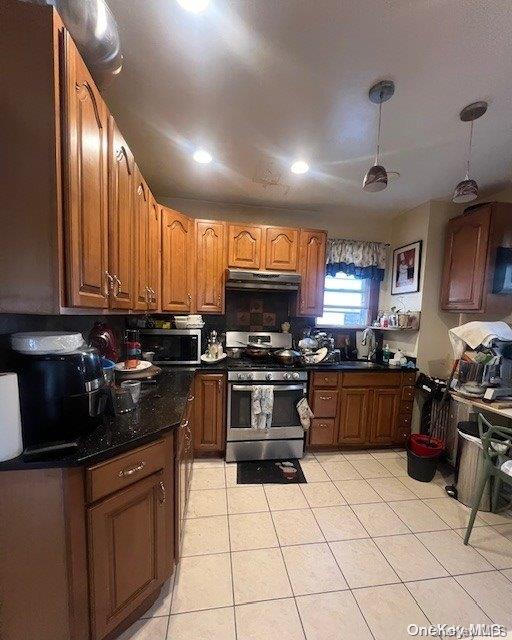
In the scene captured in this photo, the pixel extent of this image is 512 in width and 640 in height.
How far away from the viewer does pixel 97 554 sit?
1.00 meters

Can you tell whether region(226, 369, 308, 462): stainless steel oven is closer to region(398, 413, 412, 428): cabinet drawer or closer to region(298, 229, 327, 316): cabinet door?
region(298, 229, 327, 316): cabinet door

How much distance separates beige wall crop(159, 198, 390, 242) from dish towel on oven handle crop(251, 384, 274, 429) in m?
1.84

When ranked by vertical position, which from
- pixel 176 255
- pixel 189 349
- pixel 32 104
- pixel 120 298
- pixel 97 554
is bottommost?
pixel 97 554

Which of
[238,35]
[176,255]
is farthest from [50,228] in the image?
[176,255]

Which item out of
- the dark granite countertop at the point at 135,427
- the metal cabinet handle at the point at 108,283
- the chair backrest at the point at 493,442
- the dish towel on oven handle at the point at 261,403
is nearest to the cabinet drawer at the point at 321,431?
the dish towel on oven handle at the point at 261,403

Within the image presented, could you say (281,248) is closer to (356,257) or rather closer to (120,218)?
(356,257)

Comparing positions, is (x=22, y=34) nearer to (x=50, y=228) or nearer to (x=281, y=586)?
(x=50, y=228)

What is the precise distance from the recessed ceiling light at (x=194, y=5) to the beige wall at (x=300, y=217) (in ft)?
6.40

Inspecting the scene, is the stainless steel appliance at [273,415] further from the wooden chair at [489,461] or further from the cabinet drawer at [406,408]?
the wooden chair at [489,461]

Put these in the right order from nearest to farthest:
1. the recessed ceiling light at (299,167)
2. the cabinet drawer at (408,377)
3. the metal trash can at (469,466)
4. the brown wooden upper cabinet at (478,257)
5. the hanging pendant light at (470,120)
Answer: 1. the hanging pendant light at (470,120)
2. the metal trash can at (469,466)
3. the recessed ceiling light at (299,167)
4. the brown wooden upper cabinet at (478,257)
5. the cabinet drawer at (408,377)

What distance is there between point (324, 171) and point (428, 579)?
9.14 feet

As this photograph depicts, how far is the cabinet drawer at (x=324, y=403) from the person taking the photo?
262 centimetres

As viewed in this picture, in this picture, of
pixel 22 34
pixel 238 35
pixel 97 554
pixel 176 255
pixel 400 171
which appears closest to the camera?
pixel 22 34

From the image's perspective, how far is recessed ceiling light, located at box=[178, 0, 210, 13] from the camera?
0.98 metres
